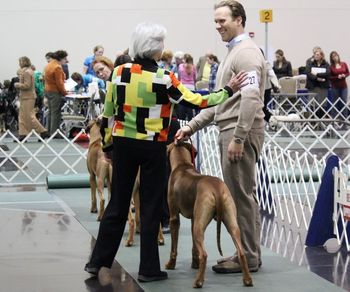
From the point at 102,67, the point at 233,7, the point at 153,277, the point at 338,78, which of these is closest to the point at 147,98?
the point at 233,7

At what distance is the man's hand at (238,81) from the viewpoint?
16.3 feet

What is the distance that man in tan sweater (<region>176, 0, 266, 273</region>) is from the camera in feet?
16.6

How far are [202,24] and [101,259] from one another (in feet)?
58.3

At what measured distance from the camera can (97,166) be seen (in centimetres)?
745

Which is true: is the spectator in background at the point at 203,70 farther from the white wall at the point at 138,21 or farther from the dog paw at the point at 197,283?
the dog paw at the point at 197,283

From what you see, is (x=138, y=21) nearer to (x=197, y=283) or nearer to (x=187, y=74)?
(x=187, y=74)

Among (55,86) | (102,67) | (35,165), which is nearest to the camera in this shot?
(102,67)

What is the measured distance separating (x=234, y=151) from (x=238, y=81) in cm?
42

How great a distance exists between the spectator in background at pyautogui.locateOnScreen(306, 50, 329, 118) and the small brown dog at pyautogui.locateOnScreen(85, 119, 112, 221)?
10529mm

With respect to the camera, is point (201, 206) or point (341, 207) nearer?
point (201, 206)

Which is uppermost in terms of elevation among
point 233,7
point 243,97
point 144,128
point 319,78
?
point 233,7

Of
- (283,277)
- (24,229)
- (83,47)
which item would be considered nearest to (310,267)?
(283,277)

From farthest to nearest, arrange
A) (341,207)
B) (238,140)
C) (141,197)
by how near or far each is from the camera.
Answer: (341,207) → (141,197) → (238,140)

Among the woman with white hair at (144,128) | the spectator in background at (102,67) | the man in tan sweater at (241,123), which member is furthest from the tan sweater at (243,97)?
the spectator in background at (102,67)
